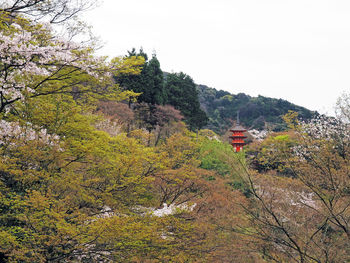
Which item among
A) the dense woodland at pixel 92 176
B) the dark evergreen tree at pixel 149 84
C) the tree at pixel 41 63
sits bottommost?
the dense woodland at pixel 92 176

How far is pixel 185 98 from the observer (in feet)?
95.3

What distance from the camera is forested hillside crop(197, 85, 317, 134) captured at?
5228 centimetres

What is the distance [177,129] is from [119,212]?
16.4m

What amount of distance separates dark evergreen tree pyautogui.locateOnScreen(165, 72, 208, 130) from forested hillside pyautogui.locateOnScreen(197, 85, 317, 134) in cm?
1967

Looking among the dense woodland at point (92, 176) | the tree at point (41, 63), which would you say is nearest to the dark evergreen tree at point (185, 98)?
the dense woodland at point (92, 176)

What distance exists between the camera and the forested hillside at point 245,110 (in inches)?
2058

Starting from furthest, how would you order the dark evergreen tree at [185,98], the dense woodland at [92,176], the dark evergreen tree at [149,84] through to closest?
the dark evergreen tree at [185,98] < the dark evergreen tree at [149,84] < the dense woodland at [92,176]

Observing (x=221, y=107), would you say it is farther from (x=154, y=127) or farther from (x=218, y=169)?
(x=218, y=169)

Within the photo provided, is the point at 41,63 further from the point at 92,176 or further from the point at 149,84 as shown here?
the point at 149,84

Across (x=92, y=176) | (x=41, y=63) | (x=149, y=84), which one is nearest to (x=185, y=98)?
(x=149, y=84)

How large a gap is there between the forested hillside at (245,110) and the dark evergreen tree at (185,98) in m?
19.7

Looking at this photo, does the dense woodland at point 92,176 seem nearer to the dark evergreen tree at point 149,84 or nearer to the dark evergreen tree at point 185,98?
the dark evergreen tree at point 149,84

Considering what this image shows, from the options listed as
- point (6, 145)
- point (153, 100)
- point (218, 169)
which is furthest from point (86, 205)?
point (153, 100)

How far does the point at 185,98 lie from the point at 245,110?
3253cm
